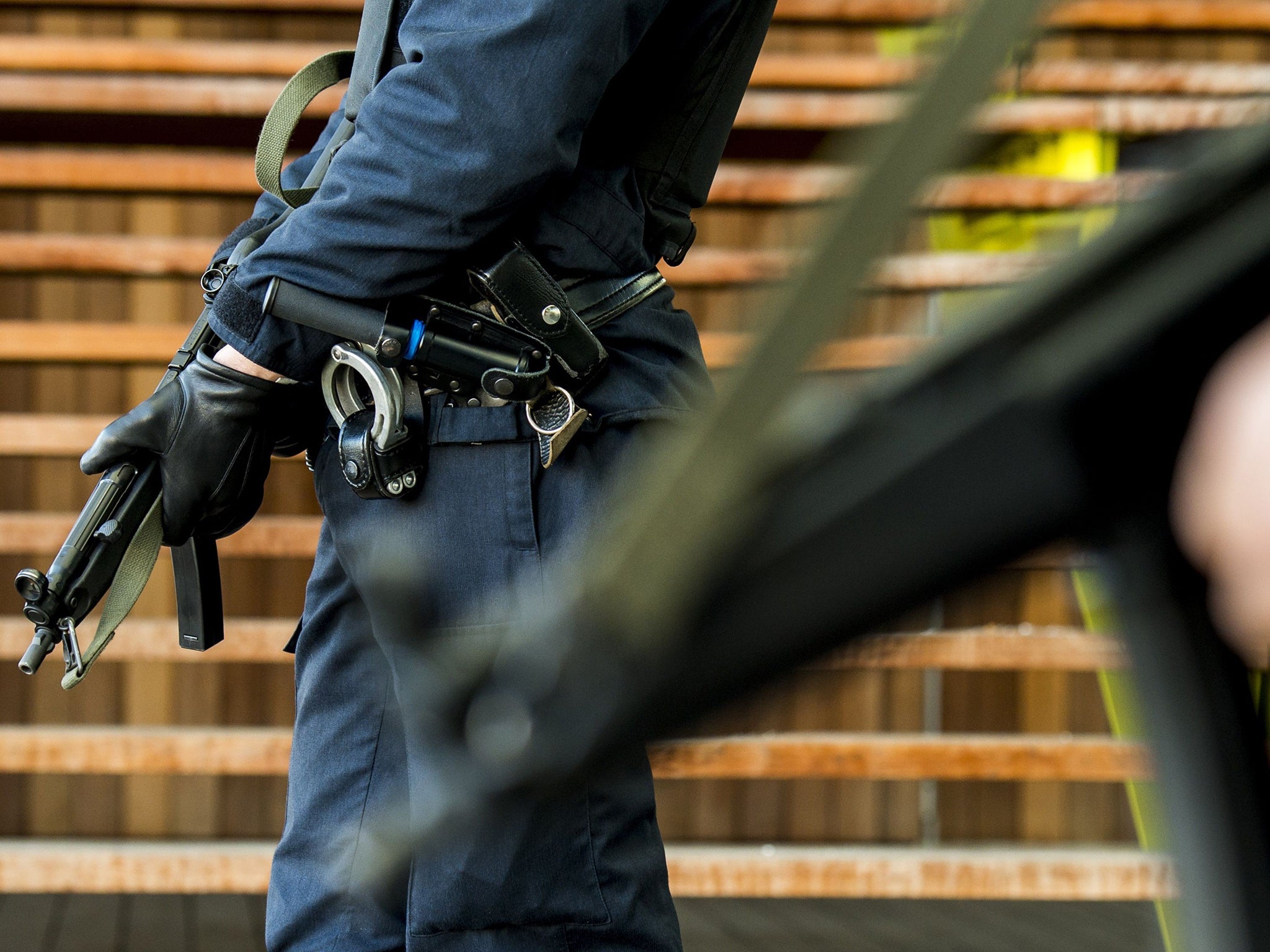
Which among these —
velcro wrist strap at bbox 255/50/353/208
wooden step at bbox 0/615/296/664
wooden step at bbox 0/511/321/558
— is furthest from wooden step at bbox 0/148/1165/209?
velcro wrist strap at bbox 255/50/353/208

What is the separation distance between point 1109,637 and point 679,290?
2.02m

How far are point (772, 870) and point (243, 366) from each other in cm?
156

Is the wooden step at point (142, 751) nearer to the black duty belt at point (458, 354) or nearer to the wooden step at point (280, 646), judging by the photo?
the wooden step at point (280, 646)

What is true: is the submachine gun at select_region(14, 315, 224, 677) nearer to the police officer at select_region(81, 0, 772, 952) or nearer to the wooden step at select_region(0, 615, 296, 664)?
the police officer at select_region(81, 0, 772, 952)

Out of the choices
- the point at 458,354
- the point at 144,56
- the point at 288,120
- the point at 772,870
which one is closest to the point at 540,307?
the point at 458,354

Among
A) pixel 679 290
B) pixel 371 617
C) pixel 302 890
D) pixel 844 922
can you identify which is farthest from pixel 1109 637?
pixel 844 922

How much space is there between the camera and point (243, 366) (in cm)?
104

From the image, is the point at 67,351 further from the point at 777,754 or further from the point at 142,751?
the point at 777,754

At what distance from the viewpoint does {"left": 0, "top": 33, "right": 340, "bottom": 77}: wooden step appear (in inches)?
90.9

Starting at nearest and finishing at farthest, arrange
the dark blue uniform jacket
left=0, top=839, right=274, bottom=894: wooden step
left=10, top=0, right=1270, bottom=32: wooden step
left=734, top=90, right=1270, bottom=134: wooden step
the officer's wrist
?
left=734, top=90, right=1270, bottom=134: wooden step < the dark blue uniform jacket < the officer's wrist < left=0, top=839, right=274, bottom=894: wooden step < left=10, top=0, right=1270, bottom=32: wooden step

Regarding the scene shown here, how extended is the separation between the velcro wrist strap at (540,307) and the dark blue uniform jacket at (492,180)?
20 mm

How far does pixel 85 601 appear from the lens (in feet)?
3.61

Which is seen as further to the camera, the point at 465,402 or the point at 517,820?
the point at 465,402

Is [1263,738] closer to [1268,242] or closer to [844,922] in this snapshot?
[1268,242]
